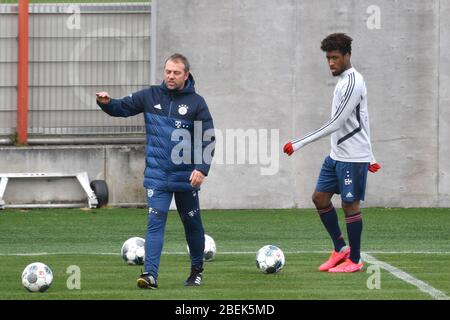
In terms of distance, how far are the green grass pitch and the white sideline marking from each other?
68 millimetres

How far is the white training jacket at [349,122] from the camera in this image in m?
11.6

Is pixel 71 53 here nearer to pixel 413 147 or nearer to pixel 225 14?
pixel 225 14

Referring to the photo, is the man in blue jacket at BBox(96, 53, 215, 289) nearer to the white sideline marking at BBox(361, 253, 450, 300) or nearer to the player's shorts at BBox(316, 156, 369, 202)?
the player's shorts at BBox(316, 156, 369, 202)

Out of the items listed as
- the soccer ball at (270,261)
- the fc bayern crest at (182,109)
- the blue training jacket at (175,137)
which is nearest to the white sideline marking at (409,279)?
the soccer ball at (270,261)

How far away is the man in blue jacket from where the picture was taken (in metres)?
10.4

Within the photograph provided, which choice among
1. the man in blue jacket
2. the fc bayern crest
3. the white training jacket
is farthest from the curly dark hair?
the fc bayern crest

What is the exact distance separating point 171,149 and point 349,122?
210 cm

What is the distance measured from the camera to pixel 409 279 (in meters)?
11.1

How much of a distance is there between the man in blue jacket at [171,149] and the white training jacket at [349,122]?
1.54m

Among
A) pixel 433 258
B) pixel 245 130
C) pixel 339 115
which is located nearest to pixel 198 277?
pixel 339 115

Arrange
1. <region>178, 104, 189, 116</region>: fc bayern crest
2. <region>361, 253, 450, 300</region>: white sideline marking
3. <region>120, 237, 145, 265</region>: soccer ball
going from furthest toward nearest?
<region>120, 237, 145, 265</region>: soccer ball < <region>178, 104, 189, 116</region>: fc bayern crest < <region>361, 253, 450, 300</region>: white sideline marking

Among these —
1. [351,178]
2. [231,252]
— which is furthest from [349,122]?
[231,252]

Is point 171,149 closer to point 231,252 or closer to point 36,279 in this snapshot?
point 36,279

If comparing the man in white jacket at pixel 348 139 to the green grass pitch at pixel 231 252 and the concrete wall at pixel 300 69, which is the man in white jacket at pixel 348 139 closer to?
the green grass pitch at pixel 231 252
